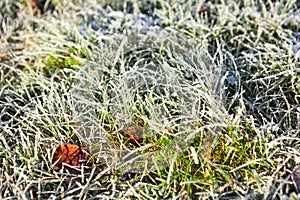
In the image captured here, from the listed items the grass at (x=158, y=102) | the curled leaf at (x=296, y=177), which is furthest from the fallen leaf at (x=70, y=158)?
the curled leaf at (x=296, y=177)

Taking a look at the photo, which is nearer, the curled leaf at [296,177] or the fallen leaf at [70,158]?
the curled leaf at [296,177]

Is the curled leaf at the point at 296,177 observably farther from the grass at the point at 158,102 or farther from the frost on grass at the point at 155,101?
the frost on grass at the point at 155,101

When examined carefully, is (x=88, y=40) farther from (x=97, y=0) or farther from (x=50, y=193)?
(x=50, y=193)

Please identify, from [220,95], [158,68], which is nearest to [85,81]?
[158,68]

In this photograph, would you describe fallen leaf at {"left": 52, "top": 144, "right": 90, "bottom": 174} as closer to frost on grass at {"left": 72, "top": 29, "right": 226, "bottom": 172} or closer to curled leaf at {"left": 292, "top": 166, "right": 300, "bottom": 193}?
frost on grass at {"left": 72, "top": 29, "right": 226, "bottom": 172}

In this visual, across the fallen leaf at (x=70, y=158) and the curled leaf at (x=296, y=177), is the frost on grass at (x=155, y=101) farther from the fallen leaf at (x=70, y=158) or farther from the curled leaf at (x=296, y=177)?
the curled leaf at (x=296, y=177)

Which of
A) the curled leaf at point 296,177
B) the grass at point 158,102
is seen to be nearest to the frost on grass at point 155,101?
the grass at point 158,102

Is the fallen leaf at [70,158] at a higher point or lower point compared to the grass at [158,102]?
lower

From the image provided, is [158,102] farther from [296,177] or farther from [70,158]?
[296,177]
